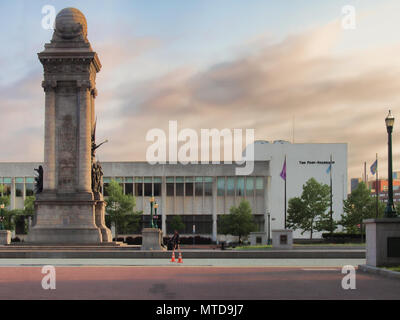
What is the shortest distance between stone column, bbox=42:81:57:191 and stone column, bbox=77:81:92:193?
6.42 feet

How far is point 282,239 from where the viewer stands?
50.7 metres

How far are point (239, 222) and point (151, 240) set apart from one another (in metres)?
52.5

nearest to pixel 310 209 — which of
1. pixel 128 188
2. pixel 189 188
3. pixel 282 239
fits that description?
pixel 189 188

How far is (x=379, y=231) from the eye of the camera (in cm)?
2469

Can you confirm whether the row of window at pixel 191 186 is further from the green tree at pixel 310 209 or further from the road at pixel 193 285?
the road at pixel 193 285

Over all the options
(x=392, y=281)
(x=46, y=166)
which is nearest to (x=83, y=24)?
(x=46, y=166)

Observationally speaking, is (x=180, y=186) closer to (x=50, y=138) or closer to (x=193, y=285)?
(x=50, y=138)

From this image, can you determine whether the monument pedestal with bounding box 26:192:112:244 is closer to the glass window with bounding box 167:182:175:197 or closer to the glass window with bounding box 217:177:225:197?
the glass window with bounding box 167:182:175:197

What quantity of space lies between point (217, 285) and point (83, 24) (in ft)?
105

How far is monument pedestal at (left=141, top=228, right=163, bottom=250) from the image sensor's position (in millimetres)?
43000

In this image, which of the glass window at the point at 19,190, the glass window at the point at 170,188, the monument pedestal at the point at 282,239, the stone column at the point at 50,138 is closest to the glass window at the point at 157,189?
the glass window at the point at 170,188

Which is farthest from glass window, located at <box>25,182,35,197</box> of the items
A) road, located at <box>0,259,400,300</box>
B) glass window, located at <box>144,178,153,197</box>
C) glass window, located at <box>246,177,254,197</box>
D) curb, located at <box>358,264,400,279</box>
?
curb, located at <box>358,264,400,279</box>
